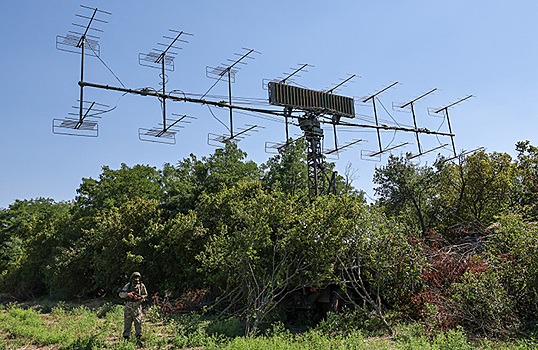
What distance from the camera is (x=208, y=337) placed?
10.6 metres

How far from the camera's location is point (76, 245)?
2373 centimetres

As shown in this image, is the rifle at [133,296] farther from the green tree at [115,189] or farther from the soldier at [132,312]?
the green tree at [115,189]

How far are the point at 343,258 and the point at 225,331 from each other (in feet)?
12.2

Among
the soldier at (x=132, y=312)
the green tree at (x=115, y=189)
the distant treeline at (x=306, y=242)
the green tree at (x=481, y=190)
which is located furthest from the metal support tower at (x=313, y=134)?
the green tree at (x=115, y=189)

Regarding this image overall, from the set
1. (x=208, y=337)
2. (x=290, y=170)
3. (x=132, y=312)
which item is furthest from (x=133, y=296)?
(x=290, y=170)

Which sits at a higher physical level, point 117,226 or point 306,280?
point 117,226

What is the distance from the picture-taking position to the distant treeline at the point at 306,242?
1071 centimetres

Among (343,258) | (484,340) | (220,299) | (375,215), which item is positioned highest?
(375,215)

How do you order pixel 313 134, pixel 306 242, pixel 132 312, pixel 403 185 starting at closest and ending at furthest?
pixel 132 312
pixel 306 242
pixel 313 134
pixel 403 185

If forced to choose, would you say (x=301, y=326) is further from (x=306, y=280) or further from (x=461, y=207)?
(x=461, y=207)

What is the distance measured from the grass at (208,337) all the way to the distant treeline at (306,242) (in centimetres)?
74

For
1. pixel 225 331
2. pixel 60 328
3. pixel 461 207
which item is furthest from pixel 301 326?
pixel 461 207

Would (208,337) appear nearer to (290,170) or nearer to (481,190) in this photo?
(481,190)

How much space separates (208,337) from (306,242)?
138 inches
